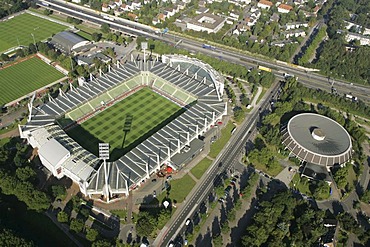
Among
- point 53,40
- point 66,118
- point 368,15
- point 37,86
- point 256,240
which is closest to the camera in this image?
point 256,240

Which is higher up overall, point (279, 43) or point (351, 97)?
point (279, 43)

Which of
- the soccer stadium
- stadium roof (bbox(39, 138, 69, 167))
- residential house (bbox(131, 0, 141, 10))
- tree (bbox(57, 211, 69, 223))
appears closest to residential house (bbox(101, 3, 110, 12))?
residential house (bbox(131, 0, 141, 10))

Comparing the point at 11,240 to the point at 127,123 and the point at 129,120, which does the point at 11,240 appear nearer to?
the point at 127,123

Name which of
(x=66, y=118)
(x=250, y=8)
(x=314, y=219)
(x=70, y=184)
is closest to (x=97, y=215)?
(x=70, y=184)

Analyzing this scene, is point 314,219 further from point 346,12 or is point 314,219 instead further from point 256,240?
point 346,12

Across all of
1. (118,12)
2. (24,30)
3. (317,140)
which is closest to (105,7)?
(118,12)

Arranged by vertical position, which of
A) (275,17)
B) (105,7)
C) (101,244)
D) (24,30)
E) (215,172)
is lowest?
(24,30)
